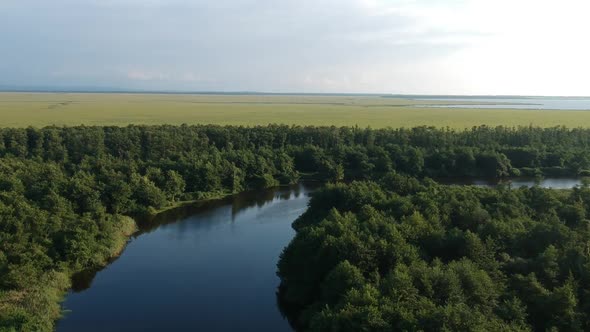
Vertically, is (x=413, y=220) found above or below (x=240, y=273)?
above

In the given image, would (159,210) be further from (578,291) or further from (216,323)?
(578,291)

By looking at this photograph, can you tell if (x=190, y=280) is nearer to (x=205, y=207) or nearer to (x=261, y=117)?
(x=205, y=207)

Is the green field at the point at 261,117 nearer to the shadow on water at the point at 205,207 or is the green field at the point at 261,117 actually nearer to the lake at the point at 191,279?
the shadow on water at the point at 205,207

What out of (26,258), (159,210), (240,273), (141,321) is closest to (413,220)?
(240,273)

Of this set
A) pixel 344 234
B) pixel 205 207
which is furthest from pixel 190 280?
pixel 205 207

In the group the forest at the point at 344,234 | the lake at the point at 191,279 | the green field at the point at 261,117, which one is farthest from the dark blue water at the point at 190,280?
the green field at the point at 261,117

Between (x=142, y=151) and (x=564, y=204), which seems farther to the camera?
(x=142, y=151)

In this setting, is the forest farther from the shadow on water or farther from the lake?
the lake
